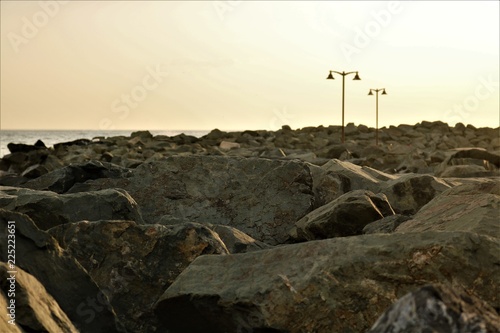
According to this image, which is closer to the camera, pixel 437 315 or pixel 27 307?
pixel 437 315

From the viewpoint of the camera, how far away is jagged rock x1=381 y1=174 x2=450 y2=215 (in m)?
7.80

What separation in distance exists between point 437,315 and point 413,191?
5.93m

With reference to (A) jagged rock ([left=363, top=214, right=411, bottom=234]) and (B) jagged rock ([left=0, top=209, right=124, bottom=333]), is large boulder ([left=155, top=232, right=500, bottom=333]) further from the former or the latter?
(A) jagged rock ([left=363, top=214, right=411, bottom=234])

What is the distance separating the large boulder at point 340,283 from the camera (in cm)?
403

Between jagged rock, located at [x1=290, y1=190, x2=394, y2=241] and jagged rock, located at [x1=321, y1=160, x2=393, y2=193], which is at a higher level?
jagged rock, located at [x1=321, y1=160, x2=393, y2=193]

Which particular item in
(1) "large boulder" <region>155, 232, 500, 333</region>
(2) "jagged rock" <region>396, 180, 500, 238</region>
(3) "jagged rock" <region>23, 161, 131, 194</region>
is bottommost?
(1) "large boulder" <region>155, 232, 500, 333</region>

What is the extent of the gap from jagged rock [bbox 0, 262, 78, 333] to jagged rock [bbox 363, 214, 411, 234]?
2.95 m

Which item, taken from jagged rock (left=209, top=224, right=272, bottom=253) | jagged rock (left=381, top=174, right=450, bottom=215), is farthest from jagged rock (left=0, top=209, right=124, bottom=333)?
jagged rock (left=381, top=174, right=450, bottom=215)

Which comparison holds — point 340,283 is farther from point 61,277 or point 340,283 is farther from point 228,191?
point 228,191

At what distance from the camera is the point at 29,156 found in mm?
26953

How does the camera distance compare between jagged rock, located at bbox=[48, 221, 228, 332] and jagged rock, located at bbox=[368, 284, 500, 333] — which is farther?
jagged rock, located at bbox=[48, 221, 228, 332]

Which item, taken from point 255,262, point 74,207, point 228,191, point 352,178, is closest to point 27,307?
point 255,262

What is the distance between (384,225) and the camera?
19.6ft

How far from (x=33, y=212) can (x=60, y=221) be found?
0.87ft
